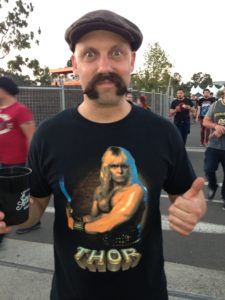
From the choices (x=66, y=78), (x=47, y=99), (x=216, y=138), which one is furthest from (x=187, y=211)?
(x=66, y=78)

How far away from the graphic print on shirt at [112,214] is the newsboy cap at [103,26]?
18.4 inches

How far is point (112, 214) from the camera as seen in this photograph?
1534 mm

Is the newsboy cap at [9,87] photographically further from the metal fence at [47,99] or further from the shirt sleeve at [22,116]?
the metal fence at [47,99]

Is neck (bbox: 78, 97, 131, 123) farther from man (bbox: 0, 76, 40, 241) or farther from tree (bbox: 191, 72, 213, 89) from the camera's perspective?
tree (bbox: 191, 72, 213, 89)

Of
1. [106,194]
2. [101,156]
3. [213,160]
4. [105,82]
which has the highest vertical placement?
[105,82]

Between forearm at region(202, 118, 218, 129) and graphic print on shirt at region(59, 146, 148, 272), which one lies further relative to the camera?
forearm at region(202, 118, 218, 129)

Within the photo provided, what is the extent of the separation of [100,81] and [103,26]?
0.22 m

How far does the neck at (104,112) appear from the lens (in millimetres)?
1569

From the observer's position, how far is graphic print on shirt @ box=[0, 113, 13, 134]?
417 centimetres

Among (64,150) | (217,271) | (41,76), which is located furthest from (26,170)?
(41,76)

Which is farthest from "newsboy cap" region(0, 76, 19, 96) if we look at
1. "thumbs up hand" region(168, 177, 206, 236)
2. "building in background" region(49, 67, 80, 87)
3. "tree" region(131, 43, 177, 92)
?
"tree" region(131, 43, 177, 92)

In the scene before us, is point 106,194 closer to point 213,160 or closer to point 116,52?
point 116,52

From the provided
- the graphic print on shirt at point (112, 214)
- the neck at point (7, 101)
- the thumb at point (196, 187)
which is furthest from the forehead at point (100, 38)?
the neck at point (7, 101)

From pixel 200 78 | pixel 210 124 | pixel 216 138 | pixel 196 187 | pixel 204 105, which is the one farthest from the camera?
pixel 200 78
